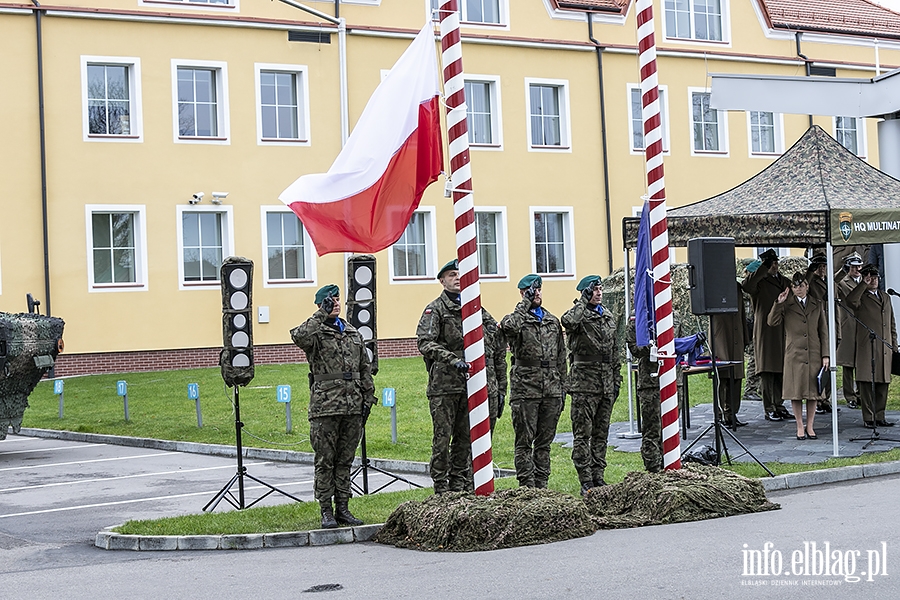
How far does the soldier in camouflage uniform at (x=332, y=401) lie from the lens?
11172 millimetres

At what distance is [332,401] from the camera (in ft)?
36.6

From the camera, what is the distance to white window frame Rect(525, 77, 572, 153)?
35.2 metres

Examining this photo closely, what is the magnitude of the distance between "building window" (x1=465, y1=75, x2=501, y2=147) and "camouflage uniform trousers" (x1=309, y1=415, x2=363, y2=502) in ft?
78.8

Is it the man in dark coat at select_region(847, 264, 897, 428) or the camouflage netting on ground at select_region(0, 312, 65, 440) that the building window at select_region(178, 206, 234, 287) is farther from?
the man in dark coat at select_region(847, 264, 897, 428)

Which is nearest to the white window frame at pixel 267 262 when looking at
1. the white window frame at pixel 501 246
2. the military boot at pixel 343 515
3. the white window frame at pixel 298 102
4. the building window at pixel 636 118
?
the white window frame at pixel 298 102

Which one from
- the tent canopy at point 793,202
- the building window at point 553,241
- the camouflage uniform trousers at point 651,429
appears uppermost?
the building window at point 553,241

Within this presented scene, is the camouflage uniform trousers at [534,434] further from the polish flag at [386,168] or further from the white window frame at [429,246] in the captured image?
the white window frame at [429,246]

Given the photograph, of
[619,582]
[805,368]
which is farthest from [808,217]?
[619,582]

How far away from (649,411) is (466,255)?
12.0 feet

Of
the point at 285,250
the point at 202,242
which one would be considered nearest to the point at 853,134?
the point at 285,250

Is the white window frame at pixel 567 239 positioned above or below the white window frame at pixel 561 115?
below

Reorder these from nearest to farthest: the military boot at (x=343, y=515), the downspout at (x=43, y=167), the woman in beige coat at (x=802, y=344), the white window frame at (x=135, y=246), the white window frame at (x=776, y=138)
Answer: the military boot at (x=343, y=515) < the woman in beige coat at (x=802, y=344) < the downspout at (x=43, y=167) < the white window frame at (x=135, y=246) < the white window frame at (x=776, y=138)

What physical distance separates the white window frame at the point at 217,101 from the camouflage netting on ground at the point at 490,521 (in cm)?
2237

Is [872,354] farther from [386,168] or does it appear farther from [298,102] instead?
[298,102]
